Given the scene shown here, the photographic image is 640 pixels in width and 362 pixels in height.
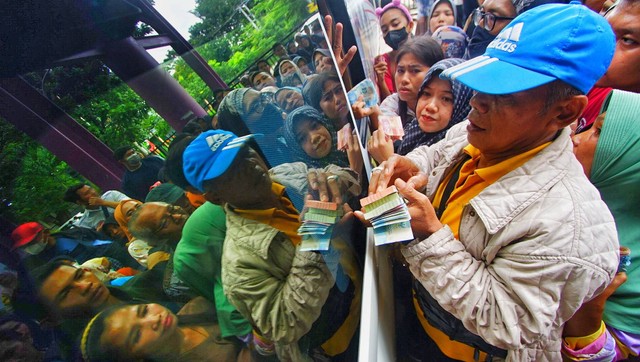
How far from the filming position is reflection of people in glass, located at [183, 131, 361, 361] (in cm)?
77

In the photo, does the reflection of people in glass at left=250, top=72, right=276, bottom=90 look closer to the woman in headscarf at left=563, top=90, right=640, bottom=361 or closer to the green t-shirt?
the green t-shirt

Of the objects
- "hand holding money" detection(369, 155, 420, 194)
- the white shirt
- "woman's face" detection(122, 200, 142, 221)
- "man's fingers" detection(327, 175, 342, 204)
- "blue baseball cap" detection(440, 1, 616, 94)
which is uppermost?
the white shirt

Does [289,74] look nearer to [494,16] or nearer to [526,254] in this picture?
[526,254]

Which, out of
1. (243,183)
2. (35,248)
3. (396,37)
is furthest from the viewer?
(396,37)

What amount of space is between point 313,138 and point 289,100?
186 mm

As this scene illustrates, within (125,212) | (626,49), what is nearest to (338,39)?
(626,49)

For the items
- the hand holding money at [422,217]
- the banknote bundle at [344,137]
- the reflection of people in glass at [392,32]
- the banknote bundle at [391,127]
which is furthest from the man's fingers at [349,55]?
the reflection of people in glass at [392,32]

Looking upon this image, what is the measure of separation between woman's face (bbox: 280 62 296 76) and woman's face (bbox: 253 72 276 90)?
0.09m

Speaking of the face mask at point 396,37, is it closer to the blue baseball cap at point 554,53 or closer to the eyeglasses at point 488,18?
the eyeglasses at point 488,18

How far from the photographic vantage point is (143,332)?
68 centimetres

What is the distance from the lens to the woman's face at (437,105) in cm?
193

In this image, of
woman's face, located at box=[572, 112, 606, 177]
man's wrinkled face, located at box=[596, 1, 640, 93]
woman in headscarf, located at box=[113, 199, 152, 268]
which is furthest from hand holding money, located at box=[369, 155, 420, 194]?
man's wrinkled face, located at box=[596, 1, 640, 93]

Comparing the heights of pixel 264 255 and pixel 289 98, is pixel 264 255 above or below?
below

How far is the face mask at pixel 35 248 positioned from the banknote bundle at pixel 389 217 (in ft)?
2.70
